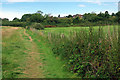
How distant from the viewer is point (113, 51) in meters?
5.77

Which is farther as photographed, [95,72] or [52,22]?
[52,22]

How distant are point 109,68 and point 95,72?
683 mm

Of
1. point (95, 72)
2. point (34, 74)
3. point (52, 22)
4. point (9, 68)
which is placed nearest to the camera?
point (95, 72)

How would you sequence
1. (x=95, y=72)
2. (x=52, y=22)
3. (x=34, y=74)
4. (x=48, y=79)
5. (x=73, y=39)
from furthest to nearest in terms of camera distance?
(x=52, y=22), (x=73, y=39), (x=34, y=74), (x=48, y=79), (x=95, y=72)

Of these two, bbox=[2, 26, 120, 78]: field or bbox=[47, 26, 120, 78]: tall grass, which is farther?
bbox=[2, 26, 120, 78]: field

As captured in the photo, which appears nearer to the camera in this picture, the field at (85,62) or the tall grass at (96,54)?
the tall grass at (96,54)

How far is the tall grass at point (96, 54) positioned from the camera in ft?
18.9

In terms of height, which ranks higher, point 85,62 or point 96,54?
point 96,54

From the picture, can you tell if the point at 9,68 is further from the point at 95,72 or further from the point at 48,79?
the point at 95,72

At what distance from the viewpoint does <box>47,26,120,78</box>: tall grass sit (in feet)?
18.9

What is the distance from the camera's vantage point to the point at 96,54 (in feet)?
23.0

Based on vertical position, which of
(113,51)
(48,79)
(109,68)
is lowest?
(48,79)

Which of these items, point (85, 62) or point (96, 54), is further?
point (96, 54)

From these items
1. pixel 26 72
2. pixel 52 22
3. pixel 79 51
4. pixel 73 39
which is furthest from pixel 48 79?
pixel 52 22
